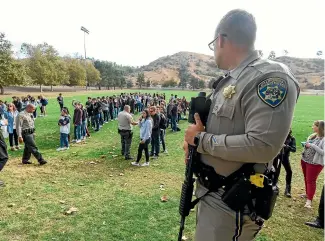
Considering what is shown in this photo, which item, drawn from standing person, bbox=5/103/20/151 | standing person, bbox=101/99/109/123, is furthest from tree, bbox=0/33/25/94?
standing person, bbox=5/103/20/151

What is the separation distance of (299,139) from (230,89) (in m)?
14.1

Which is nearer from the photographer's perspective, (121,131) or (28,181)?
(28,181)

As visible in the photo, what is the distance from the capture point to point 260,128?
1648 millimetres

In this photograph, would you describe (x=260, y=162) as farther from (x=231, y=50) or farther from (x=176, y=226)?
(x=176, y=226)

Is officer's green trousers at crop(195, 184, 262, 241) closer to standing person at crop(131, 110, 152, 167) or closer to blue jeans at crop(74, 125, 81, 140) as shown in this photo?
standing person at crop(131, 110, 152, 167)

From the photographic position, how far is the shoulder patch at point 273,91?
1644 mm

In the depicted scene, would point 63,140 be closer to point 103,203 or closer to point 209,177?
point 103,203

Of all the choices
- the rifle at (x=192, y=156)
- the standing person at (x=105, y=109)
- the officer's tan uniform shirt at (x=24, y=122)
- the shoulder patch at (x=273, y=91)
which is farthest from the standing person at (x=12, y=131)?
the shoulder patch at (x=273, y=91)

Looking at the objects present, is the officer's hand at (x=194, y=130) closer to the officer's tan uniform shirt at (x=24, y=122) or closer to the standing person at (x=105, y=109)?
the officer's tan uniform shirt at (x=24, y=122)

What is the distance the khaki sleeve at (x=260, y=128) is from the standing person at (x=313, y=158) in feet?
Answer: 16.2

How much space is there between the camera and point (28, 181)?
7.30 metres

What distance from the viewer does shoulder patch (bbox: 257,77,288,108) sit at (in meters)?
1.64

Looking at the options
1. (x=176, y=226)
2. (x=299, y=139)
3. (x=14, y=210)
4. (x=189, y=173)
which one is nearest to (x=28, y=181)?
(x=14, y=210)

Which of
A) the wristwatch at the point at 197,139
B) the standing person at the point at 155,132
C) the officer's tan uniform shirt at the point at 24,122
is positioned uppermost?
the wristwatch at the point at 197,139
